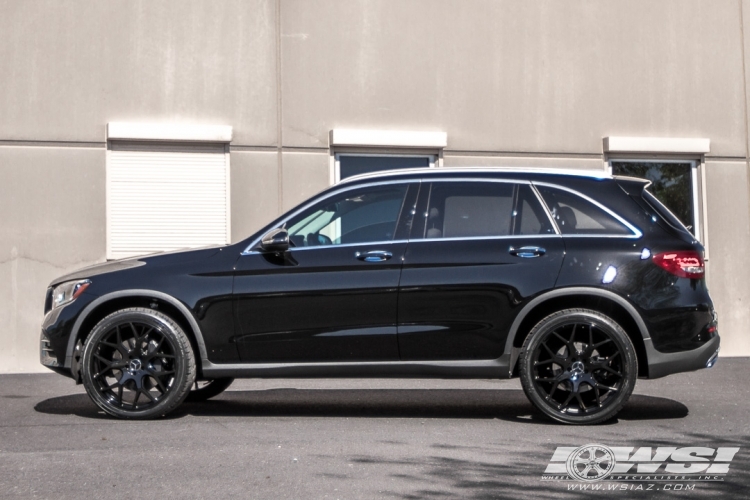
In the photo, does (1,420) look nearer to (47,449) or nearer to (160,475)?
(47,449)

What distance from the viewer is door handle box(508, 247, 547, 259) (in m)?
7.65

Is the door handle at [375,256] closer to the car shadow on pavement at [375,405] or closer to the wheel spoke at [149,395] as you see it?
the car shadow on pavement at [375,405]

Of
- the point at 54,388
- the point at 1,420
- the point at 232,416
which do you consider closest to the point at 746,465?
the point at 232,416

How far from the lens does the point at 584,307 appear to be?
771cm

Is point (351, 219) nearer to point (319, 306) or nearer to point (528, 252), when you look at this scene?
point (319, 306)

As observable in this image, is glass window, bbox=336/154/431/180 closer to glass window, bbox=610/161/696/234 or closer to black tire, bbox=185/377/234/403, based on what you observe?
glass window, bbox=610/161/696/234

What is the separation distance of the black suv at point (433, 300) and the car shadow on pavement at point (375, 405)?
0.51 m

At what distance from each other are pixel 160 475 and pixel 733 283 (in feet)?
32.0

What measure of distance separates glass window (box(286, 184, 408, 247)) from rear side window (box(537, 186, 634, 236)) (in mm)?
1049

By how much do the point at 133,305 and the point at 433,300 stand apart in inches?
85.0

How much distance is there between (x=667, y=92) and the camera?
13914 mm

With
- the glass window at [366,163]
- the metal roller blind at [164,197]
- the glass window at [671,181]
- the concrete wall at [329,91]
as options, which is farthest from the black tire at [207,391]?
the glass window at [671,181]

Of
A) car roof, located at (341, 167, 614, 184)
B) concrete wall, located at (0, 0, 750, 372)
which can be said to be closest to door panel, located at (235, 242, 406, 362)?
car roof, located at (341, 167, 614, 184)

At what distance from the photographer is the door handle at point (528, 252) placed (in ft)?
25.1
